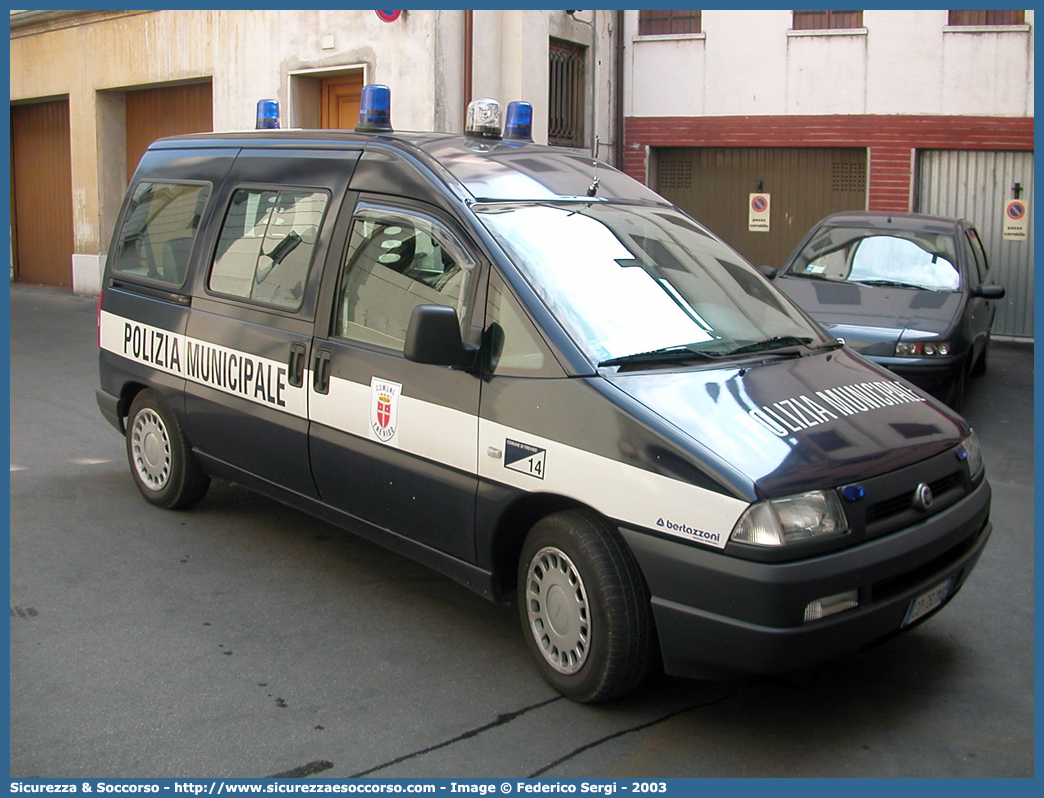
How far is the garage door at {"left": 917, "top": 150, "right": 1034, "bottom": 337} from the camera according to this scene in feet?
46.9

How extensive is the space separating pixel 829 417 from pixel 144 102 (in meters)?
15.9

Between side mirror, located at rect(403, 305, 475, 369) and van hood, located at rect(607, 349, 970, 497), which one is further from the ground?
side mirror, located at rect(403, 305, 475, 369)

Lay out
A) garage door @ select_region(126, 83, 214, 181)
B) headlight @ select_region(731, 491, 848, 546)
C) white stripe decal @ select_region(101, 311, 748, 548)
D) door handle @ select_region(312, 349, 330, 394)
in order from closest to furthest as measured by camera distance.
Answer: headlight @ select_region(731, 491, 848, 546) → white stripe decal @ select_region(101, 311, 748, 548) → door handle @ select_region(312, 349, 330, 394) → garage door @ select_region(126, 83, 214, 181)

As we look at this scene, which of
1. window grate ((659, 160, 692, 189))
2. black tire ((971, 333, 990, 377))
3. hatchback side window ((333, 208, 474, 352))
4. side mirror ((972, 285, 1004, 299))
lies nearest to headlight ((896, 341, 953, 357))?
side mirror ((972, 285, 1004, 299))

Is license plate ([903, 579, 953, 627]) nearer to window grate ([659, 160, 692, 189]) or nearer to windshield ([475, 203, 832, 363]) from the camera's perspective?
windshield ([475, 203, 832, 363])

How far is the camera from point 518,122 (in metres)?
5.59

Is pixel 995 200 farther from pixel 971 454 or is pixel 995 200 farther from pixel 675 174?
pixel 971 454

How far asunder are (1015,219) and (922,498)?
11967 mm

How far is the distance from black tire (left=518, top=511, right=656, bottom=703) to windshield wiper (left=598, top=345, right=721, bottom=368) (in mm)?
557

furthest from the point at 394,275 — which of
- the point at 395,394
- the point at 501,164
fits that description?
the point at 501,164

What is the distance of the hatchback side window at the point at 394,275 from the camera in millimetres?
4414

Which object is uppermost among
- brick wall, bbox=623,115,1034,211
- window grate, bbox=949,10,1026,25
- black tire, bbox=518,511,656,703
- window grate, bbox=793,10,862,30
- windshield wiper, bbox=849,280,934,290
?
window grate, bbox=793,10,862,30

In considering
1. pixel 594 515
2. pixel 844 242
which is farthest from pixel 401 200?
pixel 844 242

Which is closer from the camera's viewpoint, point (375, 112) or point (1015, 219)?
point (375, 112)
